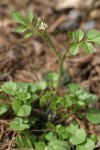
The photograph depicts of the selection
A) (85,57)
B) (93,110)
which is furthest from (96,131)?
(85,57)

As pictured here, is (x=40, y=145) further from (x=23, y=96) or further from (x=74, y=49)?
(x=74, y=49)

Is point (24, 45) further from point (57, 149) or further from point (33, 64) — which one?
point (57, 149)

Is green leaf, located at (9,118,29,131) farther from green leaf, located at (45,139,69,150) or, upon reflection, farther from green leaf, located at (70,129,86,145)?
green leaf, located at (70,129,86,145)

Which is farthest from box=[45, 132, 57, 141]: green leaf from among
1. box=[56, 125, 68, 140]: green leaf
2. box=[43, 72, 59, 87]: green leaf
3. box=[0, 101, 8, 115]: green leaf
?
box=[43, 72, 59, 87]: green leaf

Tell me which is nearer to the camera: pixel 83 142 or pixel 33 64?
pixel 83 142

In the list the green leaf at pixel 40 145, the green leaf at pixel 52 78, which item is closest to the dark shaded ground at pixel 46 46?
the green leaf at pixel 52 78

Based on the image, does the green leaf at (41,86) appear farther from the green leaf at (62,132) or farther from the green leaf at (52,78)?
the green leaf at (62,132)
